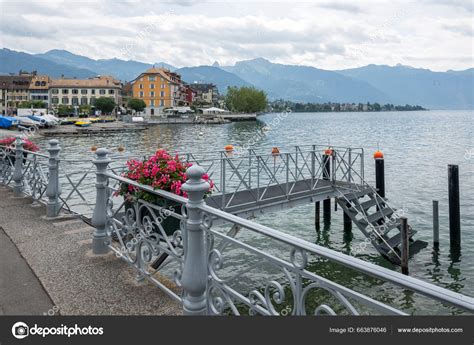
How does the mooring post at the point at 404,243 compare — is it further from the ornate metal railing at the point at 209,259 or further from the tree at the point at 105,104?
the tree at the point at 105,104

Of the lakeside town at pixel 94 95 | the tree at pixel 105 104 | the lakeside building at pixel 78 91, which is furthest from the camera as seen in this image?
the lakeside building at pixel 78 91

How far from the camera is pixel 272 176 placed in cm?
1318

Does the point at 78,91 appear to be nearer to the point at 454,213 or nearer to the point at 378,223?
the point at 378,223

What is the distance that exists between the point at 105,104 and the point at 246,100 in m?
54.0

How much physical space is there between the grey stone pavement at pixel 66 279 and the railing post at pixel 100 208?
18 cm

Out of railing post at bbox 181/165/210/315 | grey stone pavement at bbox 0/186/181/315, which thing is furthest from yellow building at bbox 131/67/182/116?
railing post at bbox 181/165/210/315

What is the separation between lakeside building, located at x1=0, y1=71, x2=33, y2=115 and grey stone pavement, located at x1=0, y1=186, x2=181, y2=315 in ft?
450

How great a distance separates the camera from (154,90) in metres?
135

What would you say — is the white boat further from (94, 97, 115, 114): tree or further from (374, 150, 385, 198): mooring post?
(374, 150, 385, 198): mooring post

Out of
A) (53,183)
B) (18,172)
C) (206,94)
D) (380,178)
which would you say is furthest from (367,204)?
(206,94)

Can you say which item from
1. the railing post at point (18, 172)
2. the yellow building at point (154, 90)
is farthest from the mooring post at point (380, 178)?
the yellow building at point (154, 90)

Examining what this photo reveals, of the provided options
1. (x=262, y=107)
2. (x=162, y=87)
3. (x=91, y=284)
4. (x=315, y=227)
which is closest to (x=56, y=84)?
(x=162, y=87)

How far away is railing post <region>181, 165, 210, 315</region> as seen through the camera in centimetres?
379

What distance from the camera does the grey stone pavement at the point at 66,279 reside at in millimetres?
4441
